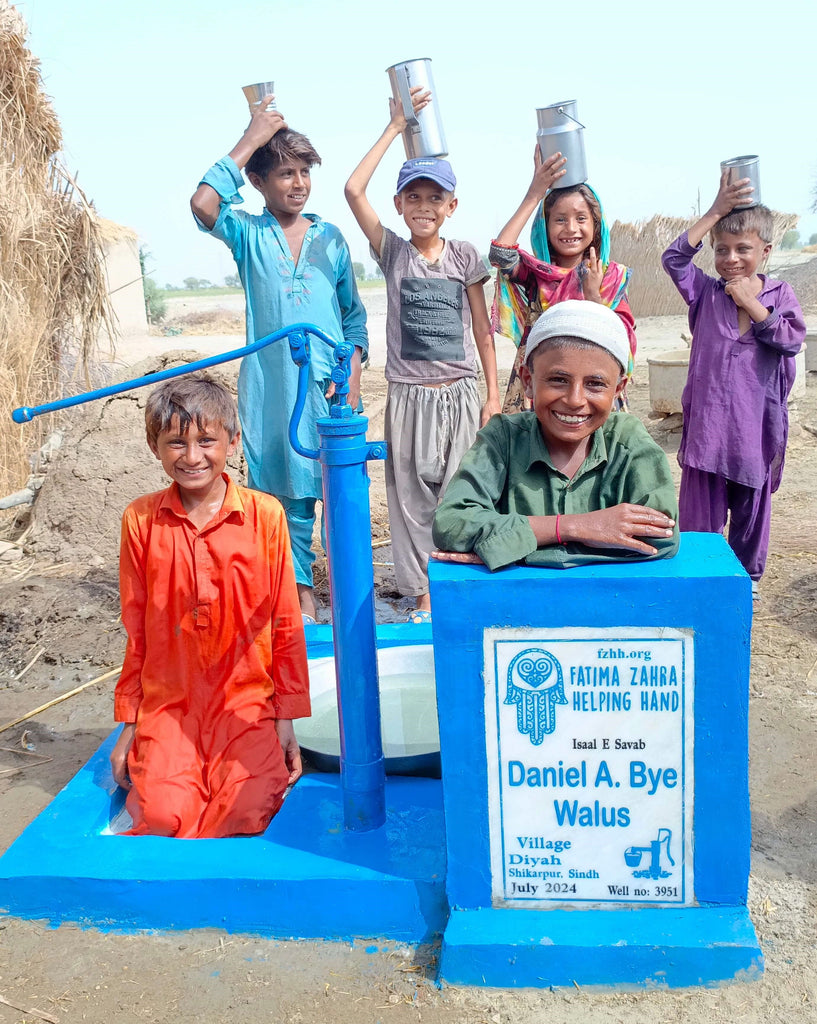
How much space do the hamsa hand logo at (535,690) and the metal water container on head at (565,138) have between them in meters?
2.34

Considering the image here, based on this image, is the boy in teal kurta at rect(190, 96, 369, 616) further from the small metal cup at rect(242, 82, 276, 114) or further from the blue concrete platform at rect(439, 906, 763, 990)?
the blue concrete platform at rect(439, 906, 763, 990)

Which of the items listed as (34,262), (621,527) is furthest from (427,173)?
(34,262)

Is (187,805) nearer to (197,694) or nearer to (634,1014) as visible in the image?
(197,694)

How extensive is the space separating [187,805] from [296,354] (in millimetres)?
1297

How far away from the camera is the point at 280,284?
3961 mm

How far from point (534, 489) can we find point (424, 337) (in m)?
1.82

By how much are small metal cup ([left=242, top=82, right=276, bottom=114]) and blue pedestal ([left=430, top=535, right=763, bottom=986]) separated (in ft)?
8.53

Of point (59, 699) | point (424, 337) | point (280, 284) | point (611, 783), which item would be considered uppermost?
point (280, 284)

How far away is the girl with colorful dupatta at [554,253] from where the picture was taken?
3.73 metres

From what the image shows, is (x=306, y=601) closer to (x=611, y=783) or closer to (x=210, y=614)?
(x=210, y=614)

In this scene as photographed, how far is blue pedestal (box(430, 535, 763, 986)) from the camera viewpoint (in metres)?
2.08

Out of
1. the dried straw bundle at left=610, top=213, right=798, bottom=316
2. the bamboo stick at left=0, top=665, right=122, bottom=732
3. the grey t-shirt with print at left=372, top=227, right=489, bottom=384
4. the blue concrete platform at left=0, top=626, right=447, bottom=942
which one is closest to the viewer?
the blue concrete platform at left=0, top=626, right=447, bottom=942

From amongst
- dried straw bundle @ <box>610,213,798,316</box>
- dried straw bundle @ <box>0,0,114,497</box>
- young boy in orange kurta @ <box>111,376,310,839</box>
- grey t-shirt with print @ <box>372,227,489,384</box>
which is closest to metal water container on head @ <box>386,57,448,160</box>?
grey t-shirt with print @ <box>372,227,489,384</box>

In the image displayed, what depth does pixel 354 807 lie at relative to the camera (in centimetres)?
255
